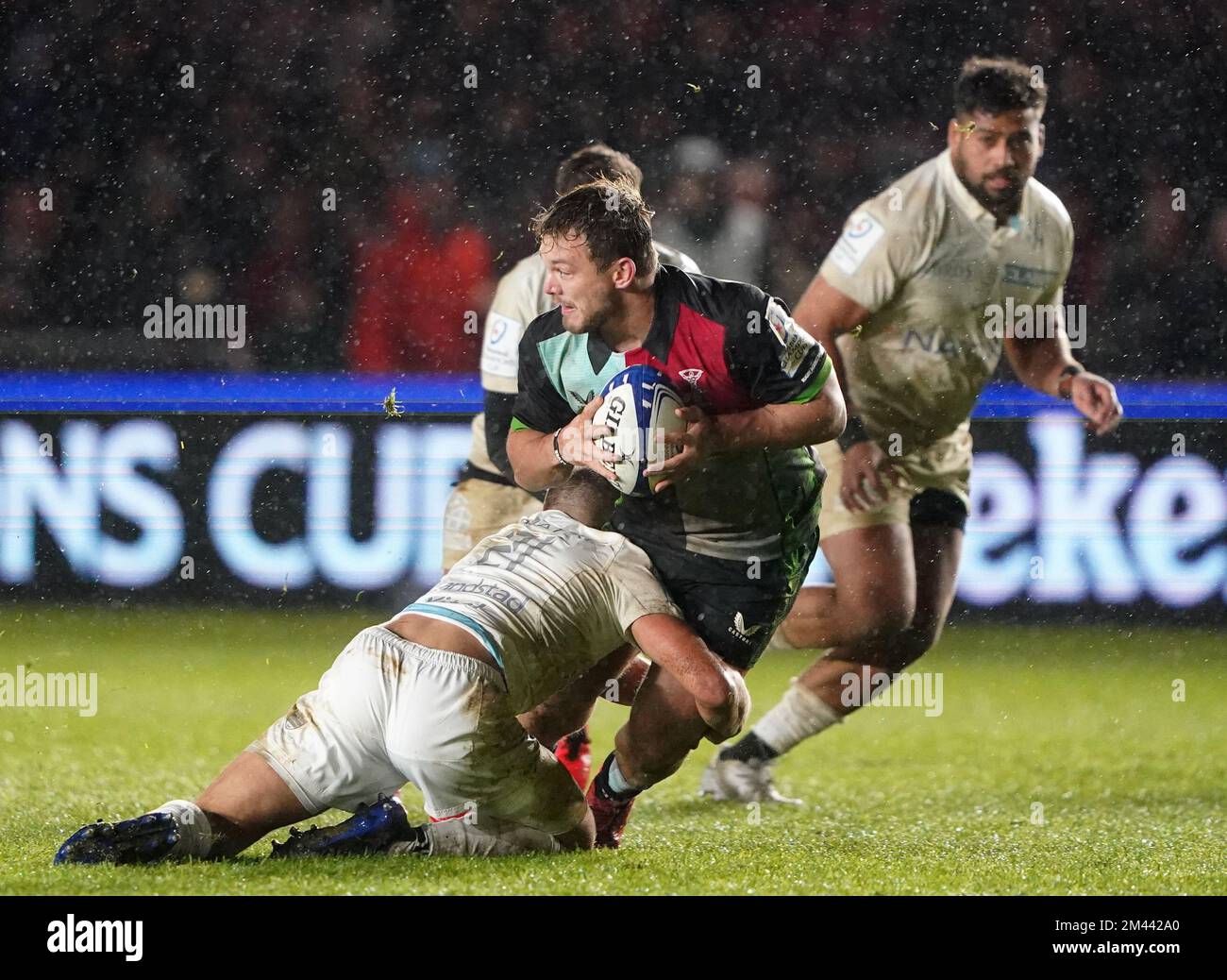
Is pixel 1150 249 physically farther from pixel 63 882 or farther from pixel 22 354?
pixel 63 882

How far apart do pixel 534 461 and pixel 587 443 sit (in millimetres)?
295

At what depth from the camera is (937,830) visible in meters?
4.13

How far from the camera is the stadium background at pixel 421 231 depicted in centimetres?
621

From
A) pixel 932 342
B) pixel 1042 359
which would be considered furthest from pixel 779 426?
pixel 1042 359

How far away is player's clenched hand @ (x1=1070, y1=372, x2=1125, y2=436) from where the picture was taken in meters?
4.49

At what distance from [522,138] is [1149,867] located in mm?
Result: 4014

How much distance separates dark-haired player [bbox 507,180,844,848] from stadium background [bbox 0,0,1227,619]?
2448 mm

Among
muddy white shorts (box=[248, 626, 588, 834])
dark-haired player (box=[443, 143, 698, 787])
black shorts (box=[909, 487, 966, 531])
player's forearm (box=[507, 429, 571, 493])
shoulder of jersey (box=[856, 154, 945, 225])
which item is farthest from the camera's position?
black shorts (box=[909, 487, 966, 531])

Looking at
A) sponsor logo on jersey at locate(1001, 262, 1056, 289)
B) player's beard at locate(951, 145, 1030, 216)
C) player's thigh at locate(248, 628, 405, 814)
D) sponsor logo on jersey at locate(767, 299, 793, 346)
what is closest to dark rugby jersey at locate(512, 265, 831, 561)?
sponsor logo on jersey at locate(767, 299, 793, 346)

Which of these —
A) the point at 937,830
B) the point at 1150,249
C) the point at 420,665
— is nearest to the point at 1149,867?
the point at 937,830

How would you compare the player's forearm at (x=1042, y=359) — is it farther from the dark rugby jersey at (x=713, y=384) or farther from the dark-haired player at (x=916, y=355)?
the dark rugby jersey at (x=713, y=384)

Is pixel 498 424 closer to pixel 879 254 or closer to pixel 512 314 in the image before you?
pixel 512 314

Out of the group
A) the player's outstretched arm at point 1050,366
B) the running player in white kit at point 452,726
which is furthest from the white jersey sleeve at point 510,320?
the player's outstretched arm at point 1050,366

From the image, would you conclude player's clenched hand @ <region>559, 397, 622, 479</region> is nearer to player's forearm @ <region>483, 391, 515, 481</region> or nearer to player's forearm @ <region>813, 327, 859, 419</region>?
player's forearm @ <region>483, 391, 515, 481</region>
